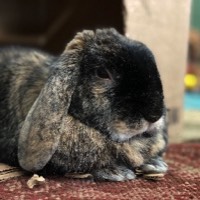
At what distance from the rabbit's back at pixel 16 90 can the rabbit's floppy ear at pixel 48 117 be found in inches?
3.8

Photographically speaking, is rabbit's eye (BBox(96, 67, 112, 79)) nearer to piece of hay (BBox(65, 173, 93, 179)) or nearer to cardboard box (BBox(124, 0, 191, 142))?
piece of hay (BBox(65, 173, 93, 179))

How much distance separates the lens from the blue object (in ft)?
11.8

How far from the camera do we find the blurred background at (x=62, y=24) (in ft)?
8.21

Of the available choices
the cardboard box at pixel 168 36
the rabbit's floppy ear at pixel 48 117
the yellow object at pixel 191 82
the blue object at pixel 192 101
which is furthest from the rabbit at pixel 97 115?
the yellow object at pixel 191 82

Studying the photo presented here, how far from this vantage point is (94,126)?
51.4 inches

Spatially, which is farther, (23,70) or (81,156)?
(23,70)

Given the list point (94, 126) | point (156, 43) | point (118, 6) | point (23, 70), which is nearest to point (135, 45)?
point (94, 126)

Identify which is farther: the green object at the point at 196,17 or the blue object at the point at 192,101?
the green object at the point at 196,17

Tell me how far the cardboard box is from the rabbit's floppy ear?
2.13ft

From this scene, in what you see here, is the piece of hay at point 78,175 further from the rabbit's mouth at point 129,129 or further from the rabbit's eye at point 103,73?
the rabbit's eye at point 103,73

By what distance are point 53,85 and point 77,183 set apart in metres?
0.27

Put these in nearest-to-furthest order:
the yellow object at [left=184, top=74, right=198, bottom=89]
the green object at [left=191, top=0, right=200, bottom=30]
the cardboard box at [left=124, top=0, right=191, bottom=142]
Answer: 1. the cardboard box at [left=124, top=0, right=191, bottom=142]
2. the yellow object at [left=184, top=74, right=198, bottom=89]
3. the green object at [left=191, top=0, right=200, bottom=30]

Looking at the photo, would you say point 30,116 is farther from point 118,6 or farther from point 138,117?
point 118,6

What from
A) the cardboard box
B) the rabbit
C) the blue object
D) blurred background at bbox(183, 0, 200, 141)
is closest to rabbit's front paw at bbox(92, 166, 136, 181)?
the rabbit
